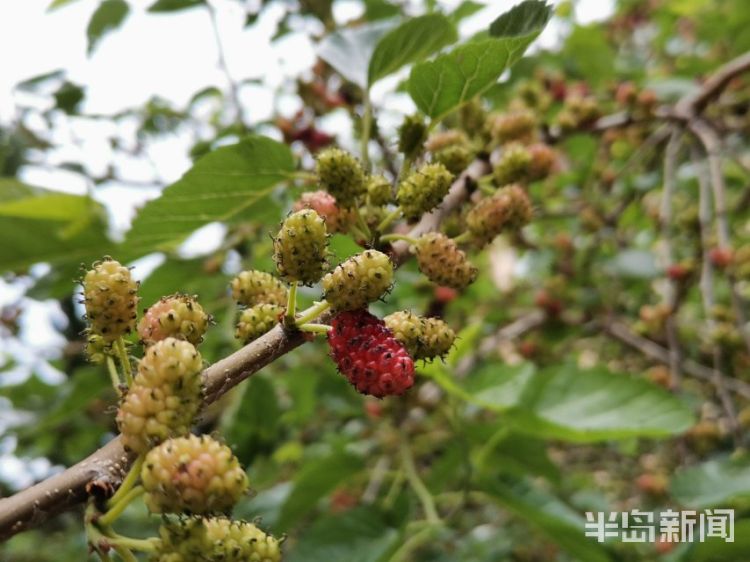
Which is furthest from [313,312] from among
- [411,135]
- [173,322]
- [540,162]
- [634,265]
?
[634,265]

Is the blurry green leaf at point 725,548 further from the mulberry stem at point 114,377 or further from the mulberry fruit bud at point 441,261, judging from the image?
the mulberry stem at point 114,377

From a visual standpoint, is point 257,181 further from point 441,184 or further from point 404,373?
point 404,373

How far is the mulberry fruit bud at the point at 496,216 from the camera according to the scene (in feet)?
2.85

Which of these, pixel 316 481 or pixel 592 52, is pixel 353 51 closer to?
pixel 316 481

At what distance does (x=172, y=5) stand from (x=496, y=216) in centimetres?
117

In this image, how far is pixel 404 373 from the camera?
0.63 m

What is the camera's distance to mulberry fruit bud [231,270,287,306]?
0.76 metres

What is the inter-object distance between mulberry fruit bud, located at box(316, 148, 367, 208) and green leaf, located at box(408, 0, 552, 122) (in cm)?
16

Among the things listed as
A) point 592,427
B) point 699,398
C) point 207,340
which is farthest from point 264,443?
point 699,398

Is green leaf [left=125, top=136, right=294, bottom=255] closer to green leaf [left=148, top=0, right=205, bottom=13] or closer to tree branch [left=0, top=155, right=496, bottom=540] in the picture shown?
tree branch [left=0, top=155, right=496, bottom=540]

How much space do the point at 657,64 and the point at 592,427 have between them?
220 centimetres

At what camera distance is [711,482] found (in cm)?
128

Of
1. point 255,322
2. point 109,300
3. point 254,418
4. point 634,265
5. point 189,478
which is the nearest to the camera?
point 189,478

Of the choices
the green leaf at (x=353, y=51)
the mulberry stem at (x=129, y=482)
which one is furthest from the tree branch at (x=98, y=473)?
the green leaf at (x=353, y=51)
